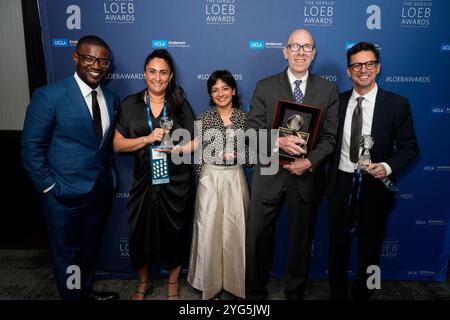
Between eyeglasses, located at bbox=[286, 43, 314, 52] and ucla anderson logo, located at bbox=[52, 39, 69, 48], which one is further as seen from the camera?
ucla anderson logo, located at bbox=[52, 39, 69, 48]

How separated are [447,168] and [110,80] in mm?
3153

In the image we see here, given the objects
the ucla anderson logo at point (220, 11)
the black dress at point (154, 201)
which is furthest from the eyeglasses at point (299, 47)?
the black dress at point (154, 201)

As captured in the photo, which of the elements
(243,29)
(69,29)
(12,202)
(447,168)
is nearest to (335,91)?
(243,29)

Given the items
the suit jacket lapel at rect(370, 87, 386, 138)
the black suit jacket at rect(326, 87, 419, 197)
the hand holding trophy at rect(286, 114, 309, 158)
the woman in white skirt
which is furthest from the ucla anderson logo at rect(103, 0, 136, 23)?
the suit jacket lapel at rect(370, 87, 386, 138)

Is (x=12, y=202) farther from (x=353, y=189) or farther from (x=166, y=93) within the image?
(x=353, y=189)

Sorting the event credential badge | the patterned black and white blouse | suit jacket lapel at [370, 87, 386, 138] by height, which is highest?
suit jacket lapel at [370, 87, 386, 138]

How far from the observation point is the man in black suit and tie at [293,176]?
235cm

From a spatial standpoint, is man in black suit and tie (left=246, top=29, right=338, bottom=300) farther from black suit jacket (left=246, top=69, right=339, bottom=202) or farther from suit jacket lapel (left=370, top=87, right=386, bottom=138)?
suit jacket lapel (left=370, top=87, right=386, bottom=138)

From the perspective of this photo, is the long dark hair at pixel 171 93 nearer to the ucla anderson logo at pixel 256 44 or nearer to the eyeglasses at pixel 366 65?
the ucla anderson logo at pixel 256 44

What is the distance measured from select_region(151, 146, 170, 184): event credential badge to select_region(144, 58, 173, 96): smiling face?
46 cm

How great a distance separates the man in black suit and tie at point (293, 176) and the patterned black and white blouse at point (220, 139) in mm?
112

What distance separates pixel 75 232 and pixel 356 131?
2245mm

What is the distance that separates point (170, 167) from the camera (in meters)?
2.54

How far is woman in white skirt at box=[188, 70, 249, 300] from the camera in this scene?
8.09 ft
